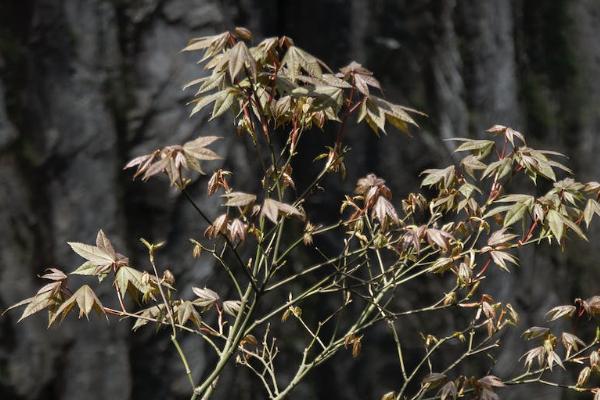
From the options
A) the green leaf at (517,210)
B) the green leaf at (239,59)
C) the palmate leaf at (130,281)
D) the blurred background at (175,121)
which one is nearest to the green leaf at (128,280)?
the palmate leaf at (130,281)

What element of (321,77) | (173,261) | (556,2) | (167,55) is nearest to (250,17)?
(167,55)

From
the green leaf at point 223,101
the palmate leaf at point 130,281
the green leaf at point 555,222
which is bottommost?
the palmate leaf at point 130,281

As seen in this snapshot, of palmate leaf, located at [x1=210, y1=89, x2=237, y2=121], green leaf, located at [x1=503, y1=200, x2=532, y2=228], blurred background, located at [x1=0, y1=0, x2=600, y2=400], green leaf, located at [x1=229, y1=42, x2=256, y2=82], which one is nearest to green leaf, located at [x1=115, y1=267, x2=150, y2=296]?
palmate leaf, located at [x1=210, y1=89, x2=237, y2=121]

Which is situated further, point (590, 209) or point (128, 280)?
point (590, 209)

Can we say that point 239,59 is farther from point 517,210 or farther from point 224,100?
point 517,210

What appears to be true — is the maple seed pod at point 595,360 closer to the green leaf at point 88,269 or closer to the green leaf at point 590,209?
the green leaf at point 590,209

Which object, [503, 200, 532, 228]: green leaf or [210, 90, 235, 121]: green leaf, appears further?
[503, 200, 532, 228]: green leaf

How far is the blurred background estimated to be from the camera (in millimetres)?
2484

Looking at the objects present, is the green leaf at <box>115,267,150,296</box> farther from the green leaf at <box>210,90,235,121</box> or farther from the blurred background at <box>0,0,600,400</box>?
the blurred background at <box>0,0,600,400</box>

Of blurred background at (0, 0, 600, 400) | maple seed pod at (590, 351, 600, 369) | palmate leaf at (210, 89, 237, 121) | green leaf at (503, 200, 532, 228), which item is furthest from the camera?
blurred background at (0, 0, 600, 400)

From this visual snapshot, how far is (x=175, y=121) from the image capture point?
105 inches

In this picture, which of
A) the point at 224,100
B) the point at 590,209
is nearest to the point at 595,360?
the point at 590,209

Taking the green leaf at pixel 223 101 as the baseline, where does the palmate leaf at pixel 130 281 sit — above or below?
below

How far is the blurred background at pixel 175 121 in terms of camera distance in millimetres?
2484
